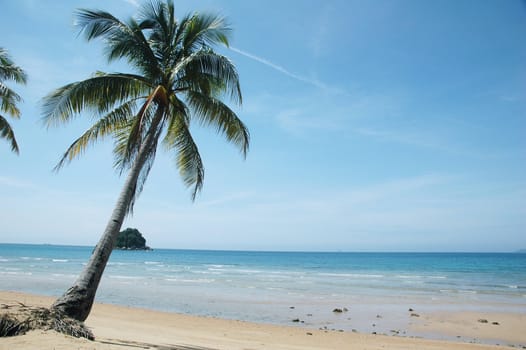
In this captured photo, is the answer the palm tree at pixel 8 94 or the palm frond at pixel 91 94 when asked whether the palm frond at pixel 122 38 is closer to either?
the palm frond at pixel 91 94

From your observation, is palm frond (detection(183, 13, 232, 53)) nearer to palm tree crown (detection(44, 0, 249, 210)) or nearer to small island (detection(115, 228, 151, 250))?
palm tree crown (detection(44, 0, 249, 210))

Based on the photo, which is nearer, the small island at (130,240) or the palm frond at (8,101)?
the palm frond at (8,101)

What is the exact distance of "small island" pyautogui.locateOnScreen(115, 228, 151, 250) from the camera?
418 feet

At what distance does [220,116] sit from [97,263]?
429 centimetres

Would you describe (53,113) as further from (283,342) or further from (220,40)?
(283,342)

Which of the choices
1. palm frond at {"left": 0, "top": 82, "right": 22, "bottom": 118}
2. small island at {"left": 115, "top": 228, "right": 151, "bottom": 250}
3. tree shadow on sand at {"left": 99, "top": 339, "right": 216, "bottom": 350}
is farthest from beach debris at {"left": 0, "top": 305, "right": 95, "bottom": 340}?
small island at {"left": 115, "top": 228, "right": 151, "bottom": 250}

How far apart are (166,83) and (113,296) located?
49.9 feet

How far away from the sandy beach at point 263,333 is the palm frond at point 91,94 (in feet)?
13.6

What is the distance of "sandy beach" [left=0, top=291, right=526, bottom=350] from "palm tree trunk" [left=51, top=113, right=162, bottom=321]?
44.4 inches

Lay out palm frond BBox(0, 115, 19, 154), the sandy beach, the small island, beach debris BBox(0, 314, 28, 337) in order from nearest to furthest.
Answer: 1. beach debris BBox(0, 314, 28, 337)
2. the sandy beach
3. palm frond BBox(0, 115, 19, 154)
4. the small island

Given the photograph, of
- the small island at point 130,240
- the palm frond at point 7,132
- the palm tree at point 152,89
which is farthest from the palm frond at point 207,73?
the small island at point 130,240

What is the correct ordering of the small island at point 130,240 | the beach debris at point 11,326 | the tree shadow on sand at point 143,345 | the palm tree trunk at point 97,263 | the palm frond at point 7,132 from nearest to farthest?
the beach debris at point 11,326
the palm tree trunk at point 97,263
the tree shadow on sand at point 143,345
the palm frond at point 7,132
the small island at point 130,240

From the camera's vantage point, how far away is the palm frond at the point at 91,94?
7.97 m

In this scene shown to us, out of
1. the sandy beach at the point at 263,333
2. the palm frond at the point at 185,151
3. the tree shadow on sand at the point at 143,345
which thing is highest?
the palm frond at the point at 185,151
